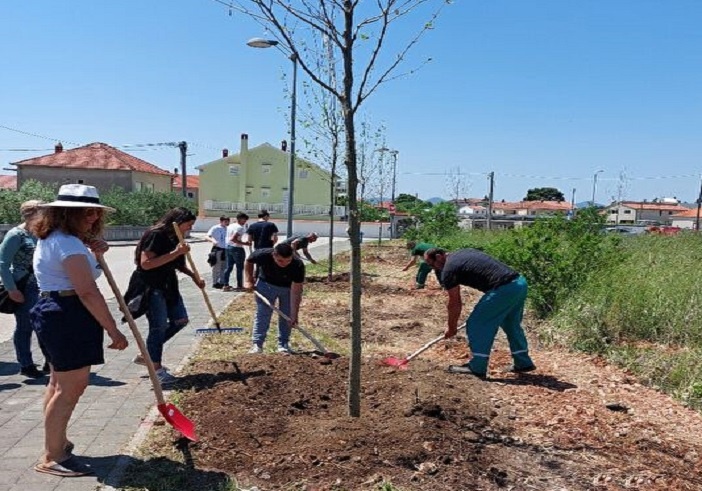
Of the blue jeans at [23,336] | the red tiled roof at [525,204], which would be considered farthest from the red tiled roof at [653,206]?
the blue jeans at [23,336]

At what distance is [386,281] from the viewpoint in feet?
50.5

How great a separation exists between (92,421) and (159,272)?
4.71ft

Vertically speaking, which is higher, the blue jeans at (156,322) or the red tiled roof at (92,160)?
the red tiled roof at (92,160)

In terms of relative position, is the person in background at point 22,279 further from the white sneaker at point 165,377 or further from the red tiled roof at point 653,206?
the red tiled roof at point 653,206

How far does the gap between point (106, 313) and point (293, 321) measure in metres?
3.12

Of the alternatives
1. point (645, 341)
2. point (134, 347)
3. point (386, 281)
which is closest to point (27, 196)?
point (386, 281)

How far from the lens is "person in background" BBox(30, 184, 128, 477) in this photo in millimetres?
3412

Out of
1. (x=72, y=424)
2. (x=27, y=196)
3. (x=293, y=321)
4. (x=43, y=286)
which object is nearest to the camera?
(x=43, y=286)

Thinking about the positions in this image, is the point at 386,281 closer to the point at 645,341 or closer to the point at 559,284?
the point at 559,284

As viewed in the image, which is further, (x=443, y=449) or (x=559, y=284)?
(x=559, y=284)

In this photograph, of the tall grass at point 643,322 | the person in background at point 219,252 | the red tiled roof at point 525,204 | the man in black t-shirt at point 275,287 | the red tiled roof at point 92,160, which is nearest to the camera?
the tall grass at point 643,322

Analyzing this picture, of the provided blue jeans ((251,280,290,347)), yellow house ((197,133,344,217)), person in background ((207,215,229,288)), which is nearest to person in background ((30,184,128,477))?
blue jeans ((251,280,290,347))

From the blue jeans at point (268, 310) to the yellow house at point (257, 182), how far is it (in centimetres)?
5184

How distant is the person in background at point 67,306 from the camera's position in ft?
11.2
